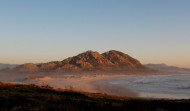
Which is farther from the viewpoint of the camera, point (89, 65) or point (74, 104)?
point (89, 65)

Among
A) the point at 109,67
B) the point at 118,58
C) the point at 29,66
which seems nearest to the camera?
the point at 29,66

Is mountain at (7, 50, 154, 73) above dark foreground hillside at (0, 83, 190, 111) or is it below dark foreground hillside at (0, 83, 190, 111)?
above

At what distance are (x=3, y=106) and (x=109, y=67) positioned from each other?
146 metres

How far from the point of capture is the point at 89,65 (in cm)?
15325

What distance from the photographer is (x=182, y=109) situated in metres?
11.8

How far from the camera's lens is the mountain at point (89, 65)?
449ft

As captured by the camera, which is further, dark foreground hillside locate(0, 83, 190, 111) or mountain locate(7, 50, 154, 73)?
mountain locate(7, 50, 154, 73)

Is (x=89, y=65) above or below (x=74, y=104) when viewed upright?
above

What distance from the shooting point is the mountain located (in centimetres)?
13700

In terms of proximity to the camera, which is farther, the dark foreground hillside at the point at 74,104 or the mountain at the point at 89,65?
the mountain at the point at 89,65

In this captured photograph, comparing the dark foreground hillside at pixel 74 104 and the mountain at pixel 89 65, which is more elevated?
the mountain at pixel 89 65

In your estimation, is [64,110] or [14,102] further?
[14,102]

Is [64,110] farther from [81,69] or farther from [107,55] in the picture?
[107,55]

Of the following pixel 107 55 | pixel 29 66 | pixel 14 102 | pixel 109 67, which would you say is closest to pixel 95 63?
pixel 109 67
